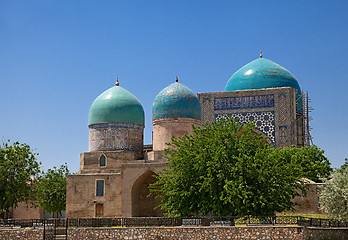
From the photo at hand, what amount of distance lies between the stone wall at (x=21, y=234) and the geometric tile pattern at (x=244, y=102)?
67.3 ft

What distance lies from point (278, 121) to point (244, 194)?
60.9ft

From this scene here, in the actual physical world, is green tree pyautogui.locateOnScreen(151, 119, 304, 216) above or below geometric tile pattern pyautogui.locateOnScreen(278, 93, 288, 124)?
below

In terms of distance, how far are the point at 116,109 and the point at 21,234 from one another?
11.6m

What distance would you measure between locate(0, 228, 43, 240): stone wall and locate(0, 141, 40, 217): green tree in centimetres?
639

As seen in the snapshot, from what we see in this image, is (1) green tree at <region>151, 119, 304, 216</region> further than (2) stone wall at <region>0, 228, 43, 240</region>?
No

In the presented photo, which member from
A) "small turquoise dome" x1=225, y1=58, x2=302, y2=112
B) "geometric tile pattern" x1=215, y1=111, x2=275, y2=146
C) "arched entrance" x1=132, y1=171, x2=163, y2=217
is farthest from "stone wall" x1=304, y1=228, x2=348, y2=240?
"small turquoise dome" x1=225, y1=58, x2=302, y2=112

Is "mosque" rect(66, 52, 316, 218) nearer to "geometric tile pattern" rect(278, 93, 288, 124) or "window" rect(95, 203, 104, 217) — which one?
"window" rect(95, 203, 104, 217)

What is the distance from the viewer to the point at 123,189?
30.7 meters

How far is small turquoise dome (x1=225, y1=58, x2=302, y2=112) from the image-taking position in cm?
4109

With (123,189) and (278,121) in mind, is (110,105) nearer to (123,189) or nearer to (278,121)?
(123,189)

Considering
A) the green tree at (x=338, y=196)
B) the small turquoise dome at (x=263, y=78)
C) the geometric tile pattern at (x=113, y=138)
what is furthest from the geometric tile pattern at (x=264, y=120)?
the green tree at (x=338, y=196)

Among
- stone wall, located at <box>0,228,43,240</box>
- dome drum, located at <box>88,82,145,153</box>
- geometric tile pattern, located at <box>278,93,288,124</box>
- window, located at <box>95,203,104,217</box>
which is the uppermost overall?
geometric tile pattern, located at <box>278,93,288,124</box>

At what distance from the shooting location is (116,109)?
33.3m

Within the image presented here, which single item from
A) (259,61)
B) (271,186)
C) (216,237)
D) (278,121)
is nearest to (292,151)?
(278,121)
